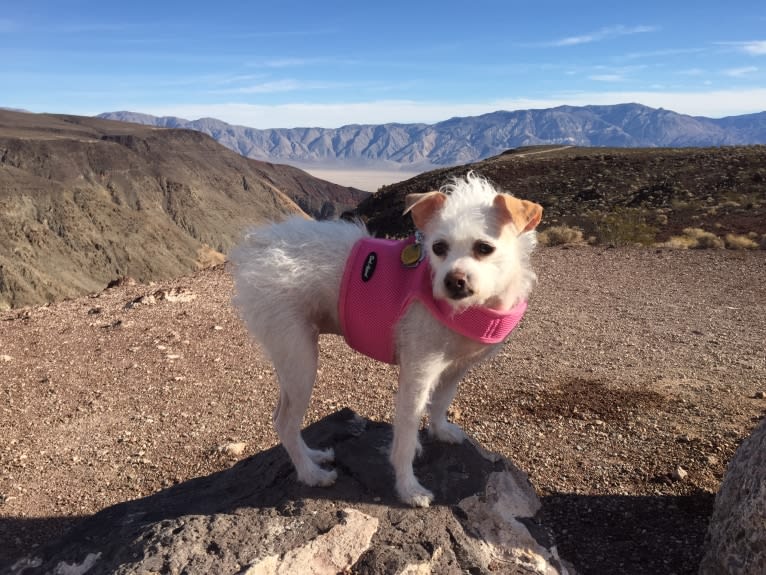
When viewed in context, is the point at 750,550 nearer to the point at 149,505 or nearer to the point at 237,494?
the point at 237,494

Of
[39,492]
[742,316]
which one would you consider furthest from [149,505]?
[742,316]

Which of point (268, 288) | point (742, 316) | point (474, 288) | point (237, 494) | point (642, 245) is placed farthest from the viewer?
point (642, 245)

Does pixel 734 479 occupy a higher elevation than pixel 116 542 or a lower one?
higher

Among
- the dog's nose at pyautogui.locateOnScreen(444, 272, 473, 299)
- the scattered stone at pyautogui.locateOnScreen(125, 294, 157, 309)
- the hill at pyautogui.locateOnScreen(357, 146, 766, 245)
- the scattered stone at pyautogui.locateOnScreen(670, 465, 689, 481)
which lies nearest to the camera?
the dog's nose at pyautogui.locateOnScreen(444, 272, 473, 299)

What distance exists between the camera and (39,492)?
6.67 meters

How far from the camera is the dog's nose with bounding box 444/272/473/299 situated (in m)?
3.77

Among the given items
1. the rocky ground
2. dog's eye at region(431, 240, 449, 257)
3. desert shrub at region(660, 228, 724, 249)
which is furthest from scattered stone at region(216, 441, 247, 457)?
desert shrub at region(660, 228, 724, 249)

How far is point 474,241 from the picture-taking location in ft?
13.0

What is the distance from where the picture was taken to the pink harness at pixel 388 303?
4.34 meters

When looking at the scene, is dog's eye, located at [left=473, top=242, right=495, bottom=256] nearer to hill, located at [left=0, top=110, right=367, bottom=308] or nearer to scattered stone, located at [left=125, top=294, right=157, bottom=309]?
scattered stone, located at [left=125, top=294, right=157, bottom=309]

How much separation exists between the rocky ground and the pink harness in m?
2.04

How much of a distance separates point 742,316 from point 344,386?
8.64 m

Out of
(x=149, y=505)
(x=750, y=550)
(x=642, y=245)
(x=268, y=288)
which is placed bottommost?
(x=642, y=245)

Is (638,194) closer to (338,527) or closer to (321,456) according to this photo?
(321,456)
